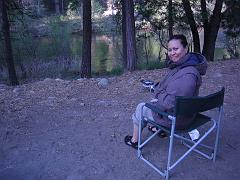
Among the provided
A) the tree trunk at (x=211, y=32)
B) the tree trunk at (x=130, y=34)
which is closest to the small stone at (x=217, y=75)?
the tree trunk at (x=130, y=34)

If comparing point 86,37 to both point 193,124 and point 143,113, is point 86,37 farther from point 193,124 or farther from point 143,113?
point 193,124

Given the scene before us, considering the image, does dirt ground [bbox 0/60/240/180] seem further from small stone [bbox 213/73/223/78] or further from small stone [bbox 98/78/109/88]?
small stone [bbox 213/73/223/78]


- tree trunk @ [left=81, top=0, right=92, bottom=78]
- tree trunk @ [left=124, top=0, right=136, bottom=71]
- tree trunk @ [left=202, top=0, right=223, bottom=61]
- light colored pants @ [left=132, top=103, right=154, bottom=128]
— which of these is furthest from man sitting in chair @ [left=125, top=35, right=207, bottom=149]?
tree trunk @ [left=202, top=0, right=223, bottom=61]

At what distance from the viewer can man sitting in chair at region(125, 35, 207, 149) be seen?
11.8 ft

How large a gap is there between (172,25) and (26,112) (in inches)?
440

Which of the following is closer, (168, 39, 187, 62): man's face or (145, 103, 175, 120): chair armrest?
(145, 103, 175, 120): chair armrest

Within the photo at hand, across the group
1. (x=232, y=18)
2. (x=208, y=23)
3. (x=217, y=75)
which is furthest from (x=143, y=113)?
(x=232, y=18)

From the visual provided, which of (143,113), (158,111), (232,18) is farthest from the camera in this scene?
(232,18)

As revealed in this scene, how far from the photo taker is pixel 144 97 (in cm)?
626

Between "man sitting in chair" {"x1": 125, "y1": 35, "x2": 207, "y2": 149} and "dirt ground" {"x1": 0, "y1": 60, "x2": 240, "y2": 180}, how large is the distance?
58 cm

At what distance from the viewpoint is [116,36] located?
1050 inches

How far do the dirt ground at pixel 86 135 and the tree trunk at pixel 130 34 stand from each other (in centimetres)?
99

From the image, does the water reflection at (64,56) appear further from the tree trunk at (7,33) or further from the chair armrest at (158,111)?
the chair armrest at (158,111)

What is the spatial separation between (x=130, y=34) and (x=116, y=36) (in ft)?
62.0
